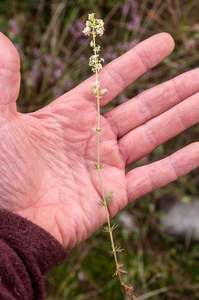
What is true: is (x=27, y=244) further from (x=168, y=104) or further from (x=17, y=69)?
(x=168, y=104)

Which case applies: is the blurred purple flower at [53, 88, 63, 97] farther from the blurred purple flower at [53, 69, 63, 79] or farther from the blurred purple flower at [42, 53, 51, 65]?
the blurred purple flower at [42, 53, 51, 65]

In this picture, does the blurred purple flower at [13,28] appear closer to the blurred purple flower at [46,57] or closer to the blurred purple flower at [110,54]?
the blurred purple flower at [46,57]

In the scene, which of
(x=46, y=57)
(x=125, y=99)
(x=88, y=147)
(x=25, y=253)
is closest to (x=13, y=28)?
(x=46, y=57)

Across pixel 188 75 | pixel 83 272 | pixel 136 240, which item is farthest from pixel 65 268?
pixel 188 75

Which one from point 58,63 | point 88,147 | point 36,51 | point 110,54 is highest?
point 36,51

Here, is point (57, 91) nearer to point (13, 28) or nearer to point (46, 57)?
point (46, 57)

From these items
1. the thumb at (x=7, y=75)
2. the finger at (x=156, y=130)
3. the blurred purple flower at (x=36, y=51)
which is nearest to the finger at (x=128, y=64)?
the finger at (x=156, y=130)

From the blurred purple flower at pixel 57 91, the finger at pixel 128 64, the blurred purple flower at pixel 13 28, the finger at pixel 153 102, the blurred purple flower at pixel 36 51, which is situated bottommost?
the finger at pixel 153 102

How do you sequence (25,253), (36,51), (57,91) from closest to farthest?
(25,253), (57,91), (36,51)
